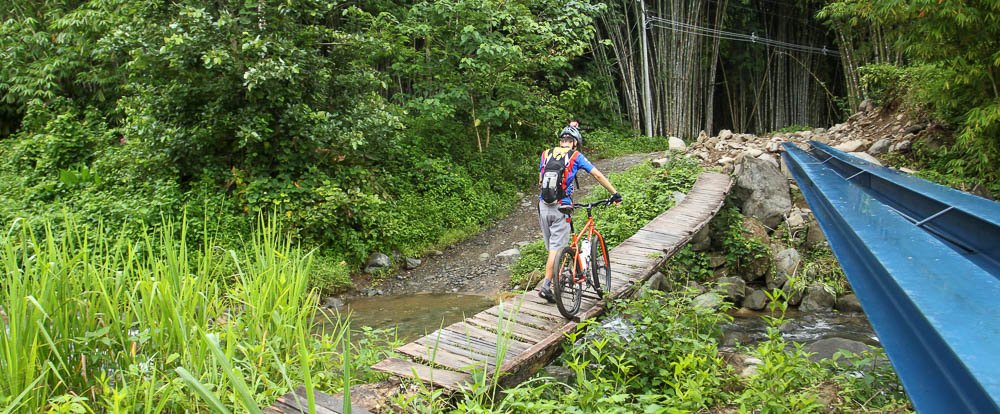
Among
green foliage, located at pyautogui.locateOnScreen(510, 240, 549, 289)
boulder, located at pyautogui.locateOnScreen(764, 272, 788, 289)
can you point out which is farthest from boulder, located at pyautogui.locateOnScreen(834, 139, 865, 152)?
green foliage, located at pyautogui.locateOnScreen(510, 240, 549, 289)

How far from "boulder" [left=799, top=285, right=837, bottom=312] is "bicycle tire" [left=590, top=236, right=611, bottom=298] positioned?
280 centimetres

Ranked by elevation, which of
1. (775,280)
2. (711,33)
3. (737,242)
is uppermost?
(711,33)

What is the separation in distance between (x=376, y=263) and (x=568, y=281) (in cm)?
368

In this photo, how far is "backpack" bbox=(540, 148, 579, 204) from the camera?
12.8 ft

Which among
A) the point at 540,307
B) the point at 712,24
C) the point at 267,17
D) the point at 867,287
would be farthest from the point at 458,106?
the point at 712,24

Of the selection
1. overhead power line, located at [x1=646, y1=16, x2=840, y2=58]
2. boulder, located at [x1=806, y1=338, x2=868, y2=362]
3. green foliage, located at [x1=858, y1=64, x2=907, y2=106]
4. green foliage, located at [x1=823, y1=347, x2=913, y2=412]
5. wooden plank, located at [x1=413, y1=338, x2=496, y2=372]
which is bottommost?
boulder, located at [x1=806, y1=338, x2=868, y2=362]

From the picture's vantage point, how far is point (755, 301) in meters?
6.13

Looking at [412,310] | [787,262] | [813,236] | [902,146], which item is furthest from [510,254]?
[902,146]

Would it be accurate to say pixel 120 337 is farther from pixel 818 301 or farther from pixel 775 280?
pixel 775 280

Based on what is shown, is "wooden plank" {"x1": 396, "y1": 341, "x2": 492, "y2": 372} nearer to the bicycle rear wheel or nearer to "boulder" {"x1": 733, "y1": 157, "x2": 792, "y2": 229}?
the bicycle rear wheel

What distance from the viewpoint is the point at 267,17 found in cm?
644

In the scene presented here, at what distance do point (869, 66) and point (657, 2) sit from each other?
18.5ft

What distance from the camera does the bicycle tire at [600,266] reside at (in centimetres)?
404

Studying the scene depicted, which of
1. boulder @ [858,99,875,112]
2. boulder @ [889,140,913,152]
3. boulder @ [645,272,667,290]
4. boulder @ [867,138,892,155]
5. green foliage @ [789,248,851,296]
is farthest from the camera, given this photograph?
boulder @ [858,99,875,112]
